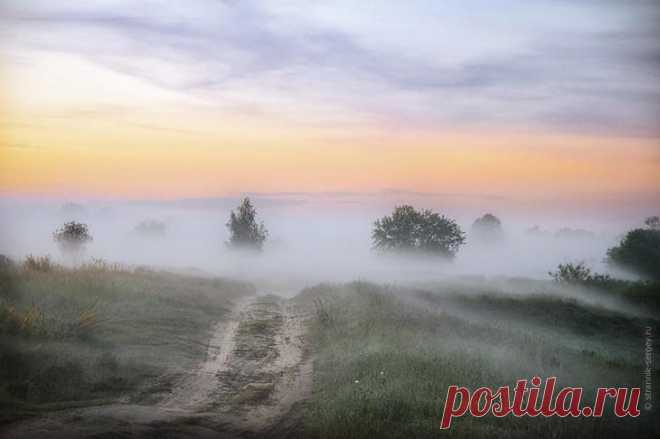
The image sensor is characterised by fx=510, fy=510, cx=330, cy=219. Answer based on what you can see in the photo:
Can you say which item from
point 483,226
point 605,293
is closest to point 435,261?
point 605,293

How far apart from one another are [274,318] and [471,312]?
10886mm

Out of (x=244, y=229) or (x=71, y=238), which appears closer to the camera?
(x=71, y=238)

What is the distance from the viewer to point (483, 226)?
108 m

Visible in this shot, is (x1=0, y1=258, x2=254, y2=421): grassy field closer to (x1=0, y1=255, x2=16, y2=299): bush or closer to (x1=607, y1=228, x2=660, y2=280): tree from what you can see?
(x1=0, y1=255, x2=16, y2=299): bush

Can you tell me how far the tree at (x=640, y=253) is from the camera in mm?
46188

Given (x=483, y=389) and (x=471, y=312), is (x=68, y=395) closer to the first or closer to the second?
(x=483, y=389)

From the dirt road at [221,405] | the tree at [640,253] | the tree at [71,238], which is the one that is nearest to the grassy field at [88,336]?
the dirt road at [221,405]

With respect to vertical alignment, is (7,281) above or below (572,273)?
above

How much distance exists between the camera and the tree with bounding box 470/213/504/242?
106650 mm

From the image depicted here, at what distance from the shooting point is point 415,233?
64312 mm

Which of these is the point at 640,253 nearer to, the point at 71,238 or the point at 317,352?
the point at 317,352

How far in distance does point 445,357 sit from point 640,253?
40542 mm

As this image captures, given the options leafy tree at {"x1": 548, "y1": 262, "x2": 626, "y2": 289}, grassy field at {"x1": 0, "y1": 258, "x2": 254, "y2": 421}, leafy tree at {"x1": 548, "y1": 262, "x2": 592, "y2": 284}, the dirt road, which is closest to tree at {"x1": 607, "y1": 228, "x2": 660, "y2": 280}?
leafy tree at {"x1": 548, "y1": 262, "x2": 592, "y2": 284}

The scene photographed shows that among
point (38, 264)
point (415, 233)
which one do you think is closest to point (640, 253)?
point (415, 233)
